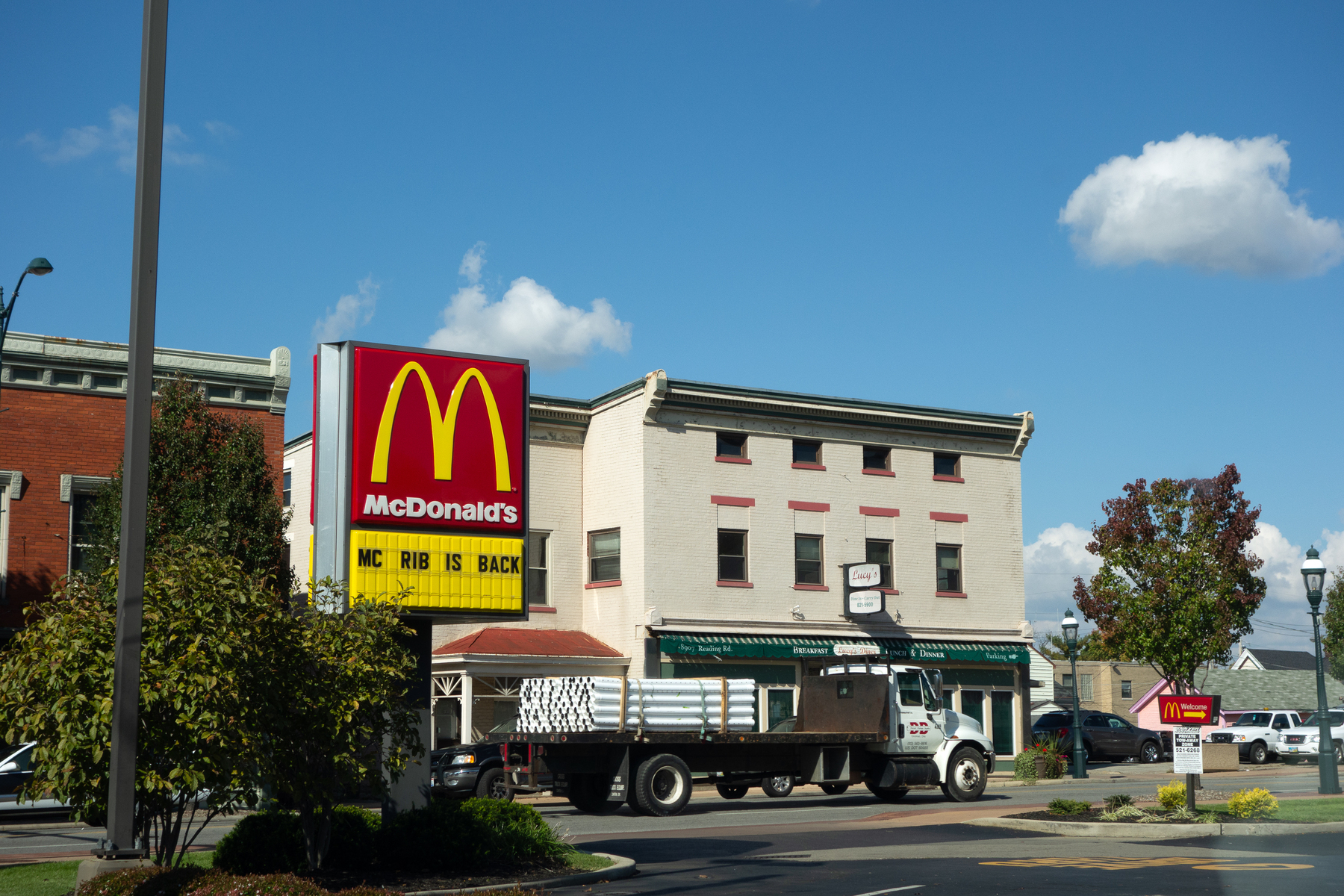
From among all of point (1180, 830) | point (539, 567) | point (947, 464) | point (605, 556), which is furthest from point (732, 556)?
point (1180, 830)

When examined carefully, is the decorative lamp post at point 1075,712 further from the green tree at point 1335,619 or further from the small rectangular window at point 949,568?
the green tree at point 1335,619

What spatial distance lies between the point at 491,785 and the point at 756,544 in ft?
42.9

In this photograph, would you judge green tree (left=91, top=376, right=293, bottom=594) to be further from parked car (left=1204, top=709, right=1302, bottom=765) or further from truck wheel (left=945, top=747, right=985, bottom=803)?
parked car (left=1204, top=709, right=1302, bottom=765)

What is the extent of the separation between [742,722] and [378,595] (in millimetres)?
11698

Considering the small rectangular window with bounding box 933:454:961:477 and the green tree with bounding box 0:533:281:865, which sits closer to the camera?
the green tree with bounding box 0:533:281:865

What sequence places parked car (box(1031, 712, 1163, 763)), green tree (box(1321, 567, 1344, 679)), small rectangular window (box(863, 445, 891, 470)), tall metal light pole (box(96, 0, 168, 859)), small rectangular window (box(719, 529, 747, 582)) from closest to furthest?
1. tall metal light pole (box(96, 0, 168, 859))
2. small rectangular window (box(719, 529, 747, 582))
3. small rectangular window (box(863, 445, 891, 470))
4. parked car (box(1031, 712, 1163, 763))
5. green tree (box(1321, 567, 1344, 679))

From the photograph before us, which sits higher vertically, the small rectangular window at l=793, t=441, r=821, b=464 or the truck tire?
the small rectangular window at l=793, t=441, r=821, b=464

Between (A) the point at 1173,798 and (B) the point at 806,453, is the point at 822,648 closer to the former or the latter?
(B) the point at 806,453

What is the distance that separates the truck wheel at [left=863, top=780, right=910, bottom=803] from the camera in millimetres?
25916

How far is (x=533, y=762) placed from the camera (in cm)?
2308

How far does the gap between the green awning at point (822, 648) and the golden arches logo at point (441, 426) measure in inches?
733

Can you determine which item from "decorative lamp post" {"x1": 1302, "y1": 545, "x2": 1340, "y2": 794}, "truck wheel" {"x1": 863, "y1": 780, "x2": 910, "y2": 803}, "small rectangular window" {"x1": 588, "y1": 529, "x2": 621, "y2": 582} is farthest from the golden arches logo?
"small rectangular window" {"x1": 588, "y1": 529, "x2": 621, "y2": 582}

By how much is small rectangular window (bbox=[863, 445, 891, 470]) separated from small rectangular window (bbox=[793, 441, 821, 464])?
1.61 meters

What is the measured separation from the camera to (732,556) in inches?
1442
